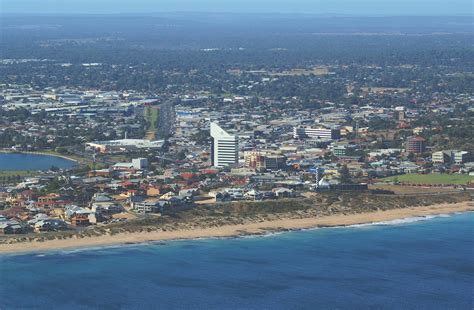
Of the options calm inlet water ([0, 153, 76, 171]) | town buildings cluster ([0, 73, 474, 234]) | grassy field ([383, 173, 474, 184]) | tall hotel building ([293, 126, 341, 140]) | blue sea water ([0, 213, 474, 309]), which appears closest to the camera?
blue sea water ([0, 213, 474, 309])

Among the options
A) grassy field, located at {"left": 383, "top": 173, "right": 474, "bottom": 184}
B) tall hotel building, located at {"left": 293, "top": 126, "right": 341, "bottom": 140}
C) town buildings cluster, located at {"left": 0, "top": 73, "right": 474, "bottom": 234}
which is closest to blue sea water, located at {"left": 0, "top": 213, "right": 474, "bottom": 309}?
town buildings cluster, located at {"left": 0, "top": 73, "right": 474, "bottom": 234}

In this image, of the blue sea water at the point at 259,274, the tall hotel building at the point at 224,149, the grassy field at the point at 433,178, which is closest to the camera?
the blue sea water at the point at 259,274

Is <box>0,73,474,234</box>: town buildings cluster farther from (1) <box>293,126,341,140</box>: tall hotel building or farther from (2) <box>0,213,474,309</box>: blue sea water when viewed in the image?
(2) <box>0,213,474,309</box>: blue sea water

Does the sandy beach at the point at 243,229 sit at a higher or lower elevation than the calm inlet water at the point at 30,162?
higher

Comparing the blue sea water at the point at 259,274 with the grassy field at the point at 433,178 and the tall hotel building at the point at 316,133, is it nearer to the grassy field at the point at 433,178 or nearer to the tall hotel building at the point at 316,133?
the grassy field at the point at 433,178

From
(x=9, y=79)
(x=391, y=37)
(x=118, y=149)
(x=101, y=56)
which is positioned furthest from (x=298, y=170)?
(x=391, y=37)

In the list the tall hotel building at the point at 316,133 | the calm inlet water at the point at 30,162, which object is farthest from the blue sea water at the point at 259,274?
the tall hotel building at the point at 316,133

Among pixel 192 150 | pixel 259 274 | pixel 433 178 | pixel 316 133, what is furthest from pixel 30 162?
pixel 259 274
